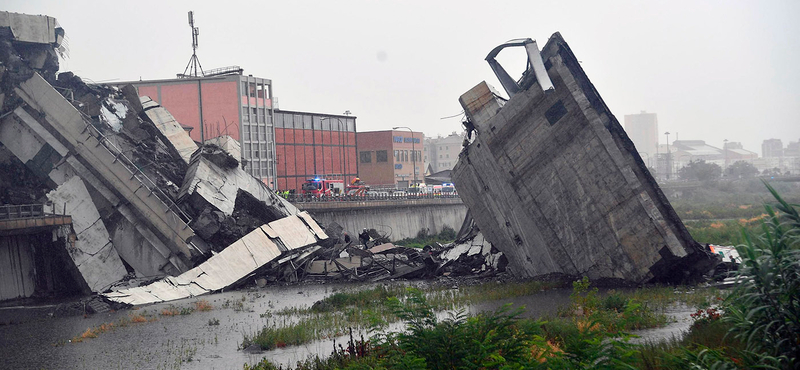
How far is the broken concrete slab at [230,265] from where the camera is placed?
25.1 metres

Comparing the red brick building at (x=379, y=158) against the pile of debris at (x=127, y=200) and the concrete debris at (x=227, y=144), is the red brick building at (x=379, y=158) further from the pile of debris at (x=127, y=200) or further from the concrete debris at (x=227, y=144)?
the pile of debris at (x=127, y=200)

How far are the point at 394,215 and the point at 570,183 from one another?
30.0 metres

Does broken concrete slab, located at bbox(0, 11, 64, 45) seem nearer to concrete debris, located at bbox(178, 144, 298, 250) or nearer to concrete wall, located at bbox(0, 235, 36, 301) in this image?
concrete debris, located at bbox(178, 144, 298, 250)

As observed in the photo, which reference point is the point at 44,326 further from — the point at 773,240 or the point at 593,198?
the point at 773,240

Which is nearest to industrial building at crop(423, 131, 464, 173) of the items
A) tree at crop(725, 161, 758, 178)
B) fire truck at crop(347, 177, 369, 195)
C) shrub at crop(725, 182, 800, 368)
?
tree at crop(725, 161, 758, 178)

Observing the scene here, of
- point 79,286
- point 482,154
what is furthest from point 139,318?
point 482,154

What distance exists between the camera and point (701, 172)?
385 ft

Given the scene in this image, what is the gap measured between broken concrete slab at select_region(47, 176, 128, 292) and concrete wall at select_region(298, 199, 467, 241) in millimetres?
17474

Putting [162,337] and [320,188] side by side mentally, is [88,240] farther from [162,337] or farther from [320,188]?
[320,188]

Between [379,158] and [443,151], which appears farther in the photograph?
[443,151]

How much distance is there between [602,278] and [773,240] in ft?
54.8

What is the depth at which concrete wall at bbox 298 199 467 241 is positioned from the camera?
47.1 m

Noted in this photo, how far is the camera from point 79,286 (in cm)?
2739

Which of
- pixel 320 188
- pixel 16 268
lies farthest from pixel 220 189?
pixel 320 188
